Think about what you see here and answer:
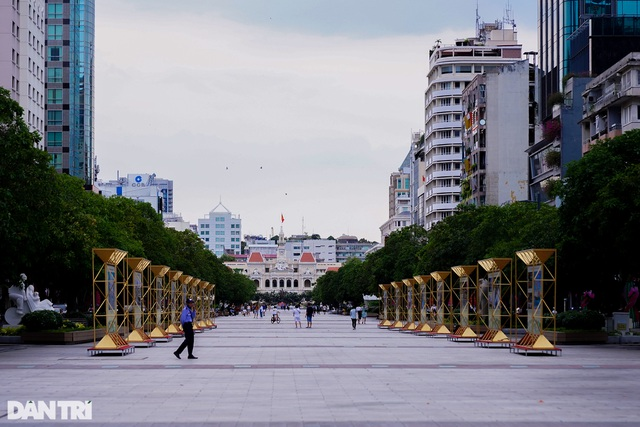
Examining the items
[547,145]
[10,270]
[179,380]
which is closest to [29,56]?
[547,145]

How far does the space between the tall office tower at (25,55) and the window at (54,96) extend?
683 inches

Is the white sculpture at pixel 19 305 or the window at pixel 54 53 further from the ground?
the window at pixel 54 53

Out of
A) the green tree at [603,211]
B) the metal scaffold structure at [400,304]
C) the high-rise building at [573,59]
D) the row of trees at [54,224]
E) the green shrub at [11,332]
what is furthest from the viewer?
the high-rise building at [573,59]

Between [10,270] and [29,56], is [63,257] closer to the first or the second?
[10,270]

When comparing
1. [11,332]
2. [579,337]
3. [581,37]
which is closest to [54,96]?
[581,37]

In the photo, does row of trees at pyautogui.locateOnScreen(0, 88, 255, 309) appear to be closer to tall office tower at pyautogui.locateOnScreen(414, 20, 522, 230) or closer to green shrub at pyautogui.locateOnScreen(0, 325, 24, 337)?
green shrub at pyautogui.locateOnScreen(0, 325, 24, 337)

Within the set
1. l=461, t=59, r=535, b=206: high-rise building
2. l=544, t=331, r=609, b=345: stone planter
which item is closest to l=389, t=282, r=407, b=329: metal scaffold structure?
l=544, t=331, r=609, b=345: stone planter

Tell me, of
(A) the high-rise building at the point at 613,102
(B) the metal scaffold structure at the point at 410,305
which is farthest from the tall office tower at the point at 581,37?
(B) the metal scaffold structure at the point at 410,305

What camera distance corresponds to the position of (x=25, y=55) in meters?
98.2

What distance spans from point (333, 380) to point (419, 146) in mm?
149555

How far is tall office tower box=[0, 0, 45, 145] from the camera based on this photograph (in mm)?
93875

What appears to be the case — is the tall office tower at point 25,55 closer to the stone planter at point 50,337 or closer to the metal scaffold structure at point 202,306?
the metal scaffold structure at point 202,306

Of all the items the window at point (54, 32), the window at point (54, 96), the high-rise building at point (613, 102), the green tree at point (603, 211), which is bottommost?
the green tree at point (603, 211)

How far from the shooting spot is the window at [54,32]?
414 ft
